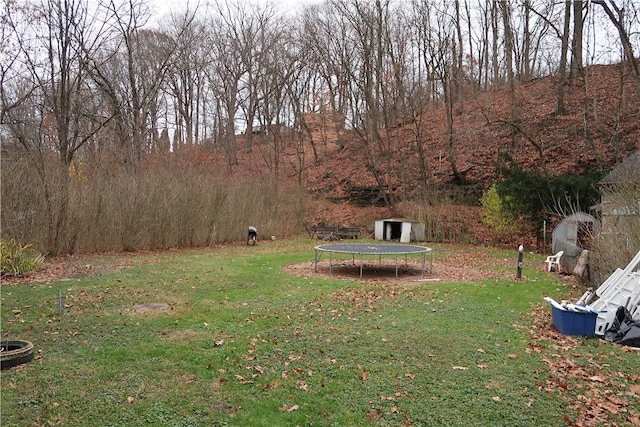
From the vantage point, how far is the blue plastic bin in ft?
20.9

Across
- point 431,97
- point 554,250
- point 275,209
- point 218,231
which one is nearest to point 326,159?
point 431,97

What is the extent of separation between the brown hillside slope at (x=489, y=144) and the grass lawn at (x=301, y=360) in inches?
542

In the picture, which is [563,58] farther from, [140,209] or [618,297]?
[140,209]

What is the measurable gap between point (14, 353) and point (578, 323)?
23.4ft

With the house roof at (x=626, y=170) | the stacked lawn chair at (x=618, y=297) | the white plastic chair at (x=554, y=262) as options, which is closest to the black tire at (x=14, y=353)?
the stacked lawn chair at (x=618, y=297)

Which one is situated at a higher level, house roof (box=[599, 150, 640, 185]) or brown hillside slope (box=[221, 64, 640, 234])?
brown hillside slope (box=[221, 64, 640, 234])

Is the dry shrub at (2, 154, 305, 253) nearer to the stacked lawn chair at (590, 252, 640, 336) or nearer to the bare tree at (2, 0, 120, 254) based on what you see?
the bare tree at (2, 0, 120, 254)

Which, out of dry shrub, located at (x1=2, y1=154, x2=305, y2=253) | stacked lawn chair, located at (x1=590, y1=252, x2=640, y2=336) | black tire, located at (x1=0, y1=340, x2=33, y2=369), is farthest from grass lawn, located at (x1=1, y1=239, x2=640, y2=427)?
dry shrub, located at (x1=2, y1=154, x2=305, y2=253)

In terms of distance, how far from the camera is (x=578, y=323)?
6.42 meters

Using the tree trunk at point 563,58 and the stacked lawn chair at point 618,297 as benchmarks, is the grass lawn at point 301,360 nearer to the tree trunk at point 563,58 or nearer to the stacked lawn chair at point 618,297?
the stacked lawn chair at point 618,297

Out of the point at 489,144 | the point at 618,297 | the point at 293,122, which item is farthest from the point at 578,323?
the point at 293,122

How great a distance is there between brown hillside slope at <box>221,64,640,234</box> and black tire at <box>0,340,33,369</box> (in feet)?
59.5

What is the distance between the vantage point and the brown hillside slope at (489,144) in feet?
67.7

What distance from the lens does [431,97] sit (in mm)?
31594
